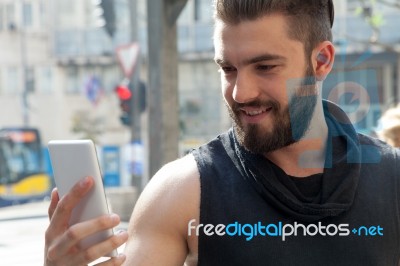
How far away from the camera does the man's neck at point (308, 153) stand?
5.53 ft

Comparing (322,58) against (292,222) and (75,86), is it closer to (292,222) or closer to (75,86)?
(292,222)

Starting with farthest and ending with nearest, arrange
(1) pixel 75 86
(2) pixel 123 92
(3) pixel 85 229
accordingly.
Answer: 1. (1) pixel 75 86
2. (2) pixel 123 92
3. (3) pixel 85 229

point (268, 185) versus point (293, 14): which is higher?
point (293, 14)

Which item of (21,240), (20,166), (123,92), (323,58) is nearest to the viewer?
(323,58)

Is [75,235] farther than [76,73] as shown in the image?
No

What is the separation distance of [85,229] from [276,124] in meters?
0.49

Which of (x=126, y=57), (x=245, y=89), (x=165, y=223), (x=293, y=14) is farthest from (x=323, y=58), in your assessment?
(x=126, y=57)

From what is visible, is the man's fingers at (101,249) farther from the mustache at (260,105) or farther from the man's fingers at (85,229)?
the mustache at (260,105)

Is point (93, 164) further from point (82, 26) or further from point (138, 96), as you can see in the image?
point (82, 26)

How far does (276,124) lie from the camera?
1591 mm

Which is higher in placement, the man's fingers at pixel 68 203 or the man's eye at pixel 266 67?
the man's eye at pixel 266 67

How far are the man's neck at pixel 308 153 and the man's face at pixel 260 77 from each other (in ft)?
0.26

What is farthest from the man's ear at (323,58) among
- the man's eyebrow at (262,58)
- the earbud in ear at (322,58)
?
the man's eyebrow at (262,58)

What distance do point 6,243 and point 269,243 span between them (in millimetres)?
10459
